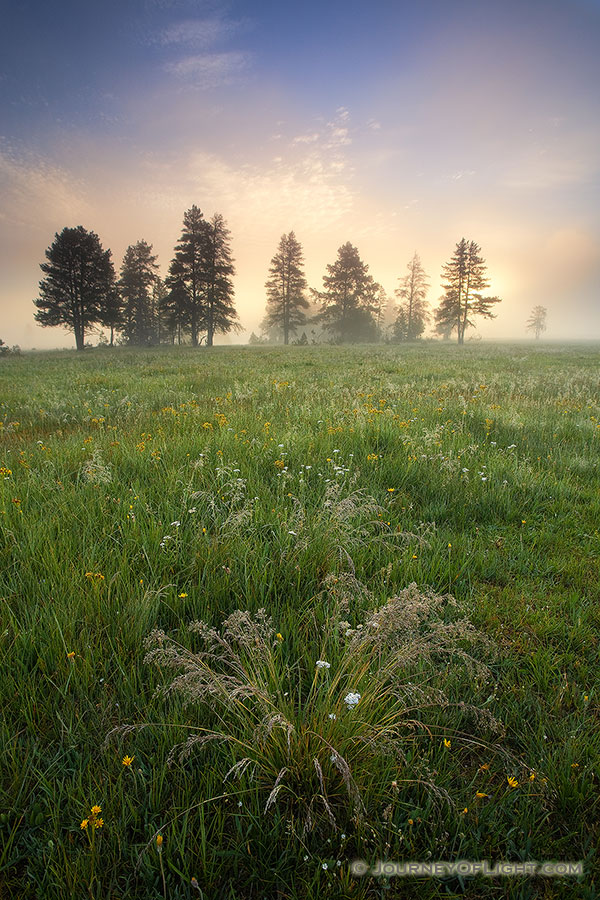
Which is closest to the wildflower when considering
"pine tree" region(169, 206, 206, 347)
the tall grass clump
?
the tall grass clump

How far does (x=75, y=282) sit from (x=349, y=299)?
33.8 m

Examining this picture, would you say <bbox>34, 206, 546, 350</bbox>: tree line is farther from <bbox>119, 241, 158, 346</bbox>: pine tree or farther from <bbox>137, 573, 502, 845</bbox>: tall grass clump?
<bbox>137, 573, 502, 845</bbox>: tall grass clump

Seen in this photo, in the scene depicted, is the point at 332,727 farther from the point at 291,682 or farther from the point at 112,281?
the point at 112,281

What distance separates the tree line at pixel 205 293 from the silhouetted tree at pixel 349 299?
0.13 m

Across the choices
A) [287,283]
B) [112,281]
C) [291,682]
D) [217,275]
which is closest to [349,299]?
[287,283]

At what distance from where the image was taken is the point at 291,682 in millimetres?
1800

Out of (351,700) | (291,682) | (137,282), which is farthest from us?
(137,282)

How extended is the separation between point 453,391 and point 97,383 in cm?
961

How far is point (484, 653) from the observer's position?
6.77ft

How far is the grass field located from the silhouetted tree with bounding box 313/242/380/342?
5279 centimetres

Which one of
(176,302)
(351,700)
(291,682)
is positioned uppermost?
(176,302)

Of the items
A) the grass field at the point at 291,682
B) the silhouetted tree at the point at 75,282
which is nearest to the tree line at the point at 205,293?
the silhouetted tree at the point at 75,282

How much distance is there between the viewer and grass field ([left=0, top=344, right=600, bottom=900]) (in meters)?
1.28

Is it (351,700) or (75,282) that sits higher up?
(75,282)
